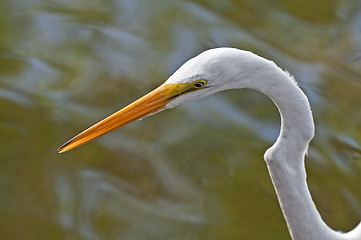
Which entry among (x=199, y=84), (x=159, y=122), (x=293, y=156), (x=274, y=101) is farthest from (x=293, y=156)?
(x=159, y=122)

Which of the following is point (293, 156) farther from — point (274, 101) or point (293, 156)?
point (274, 101)

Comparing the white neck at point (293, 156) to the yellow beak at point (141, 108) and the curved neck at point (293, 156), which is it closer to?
the curved neck at point (293, 156)

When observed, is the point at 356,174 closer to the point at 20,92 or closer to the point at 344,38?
the point at 344,38

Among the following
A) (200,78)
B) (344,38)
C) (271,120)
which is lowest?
(271,120)

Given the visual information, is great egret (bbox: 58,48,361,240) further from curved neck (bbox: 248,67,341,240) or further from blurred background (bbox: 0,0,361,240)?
blurred background (bbox: 0,0,361,240)

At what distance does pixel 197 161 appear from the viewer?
3246 mm

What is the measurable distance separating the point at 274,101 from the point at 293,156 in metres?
0.21

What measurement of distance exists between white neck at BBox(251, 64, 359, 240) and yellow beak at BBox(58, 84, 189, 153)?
26cm

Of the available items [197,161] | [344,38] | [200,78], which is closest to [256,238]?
[197,161]

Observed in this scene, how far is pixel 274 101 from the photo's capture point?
1792mm

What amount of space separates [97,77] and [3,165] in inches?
32.8

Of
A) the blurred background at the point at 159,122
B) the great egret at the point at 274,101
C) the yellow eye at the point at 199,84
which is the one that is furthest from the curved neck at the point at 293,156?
the blurred background at the point at 159,122

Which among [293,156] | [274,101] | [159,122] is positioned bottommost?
[159,122]

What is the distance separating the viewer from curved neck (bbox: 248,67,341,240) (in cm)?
174
